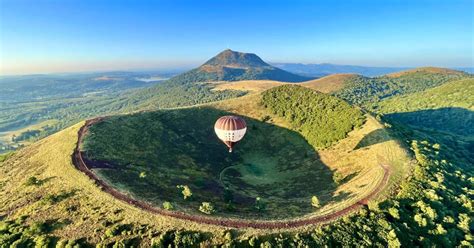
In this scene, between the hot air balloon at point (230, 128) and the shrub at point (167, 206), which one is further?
the hot air balloon at point (230, 128)

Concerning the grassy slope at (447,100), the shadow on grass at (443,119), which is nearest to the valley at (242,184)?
the shadow on grass at (443,119)

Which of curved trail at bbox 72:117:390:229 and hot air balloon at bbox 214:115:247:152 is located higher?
hot air balloon at bbox 214:115:247:152

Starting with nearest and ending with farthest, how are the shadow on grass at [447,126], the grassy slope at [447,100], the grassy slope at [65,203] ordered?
the grassy slope at [65,203], the shadow on grass at [447,126], the grassy slope at [447,100]

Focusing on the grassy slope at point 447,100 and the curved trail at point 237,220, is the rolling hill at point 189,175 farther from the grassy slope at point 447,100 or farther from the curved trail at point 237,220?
the grassy slope at point 447,100

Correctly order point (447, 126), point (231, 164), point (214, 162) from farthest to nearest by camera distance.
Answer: point (447, 126), point (231, 164), point (214, 162)

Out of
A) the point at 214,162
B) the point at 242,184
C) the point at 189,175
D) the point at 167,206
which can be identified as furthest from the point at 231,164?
the point at 167,206

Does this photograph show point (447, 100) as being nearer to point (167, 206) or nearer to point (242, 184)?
point (242, 184)

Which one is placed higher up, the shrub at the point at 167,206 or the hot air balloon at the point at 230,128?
the hot air balloon at the point at 230,128

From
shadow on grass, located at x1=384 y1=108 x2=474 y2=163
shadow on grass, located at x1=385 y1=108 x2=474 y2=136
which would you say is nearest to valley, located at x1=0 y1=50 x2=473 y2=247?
shadow on grass, located at x1=384 y1=108 x2=474 y2=163

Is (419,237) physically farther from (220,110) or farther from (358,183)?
(220,110)

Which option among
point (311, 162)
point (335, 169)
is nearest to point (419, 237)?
point (335, 169)

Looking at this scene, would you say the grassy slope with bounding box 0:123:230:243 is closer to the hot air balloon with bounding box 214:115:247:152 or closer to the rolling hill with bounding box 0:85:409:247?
the rolling hill with bounding box 0:85:409:247
